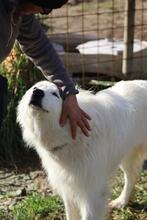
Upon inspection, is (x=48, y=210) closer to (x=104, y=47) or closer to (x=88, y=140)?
(x=88, y=140)

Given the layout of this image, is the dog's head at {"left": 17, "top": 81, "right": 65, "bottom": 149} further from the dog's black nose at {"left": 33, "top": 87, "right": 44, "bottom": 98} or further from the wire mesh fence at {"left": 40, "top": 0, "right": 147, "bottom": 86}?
the wire mesh fence at {"left": 40, "top": 0, "right": 147, "bottom": 86}

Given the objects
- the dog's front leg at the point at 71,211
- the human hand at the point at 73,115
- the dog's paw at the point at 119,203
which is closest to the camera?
the human hand at the point at 73,115

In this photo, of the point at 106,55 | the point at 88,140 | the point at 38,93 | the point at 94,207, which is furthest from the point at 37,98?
the point at 106,55

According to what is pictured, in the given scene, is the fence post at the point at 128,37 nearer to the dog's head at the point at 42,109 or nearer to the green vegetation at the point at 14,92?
the green vegetation at the point at 14,92

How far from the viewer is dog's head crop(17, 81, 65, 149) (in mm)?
3125

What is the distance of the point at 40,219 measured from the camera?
4102 mm

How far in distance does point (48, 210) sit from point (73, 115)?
119cm

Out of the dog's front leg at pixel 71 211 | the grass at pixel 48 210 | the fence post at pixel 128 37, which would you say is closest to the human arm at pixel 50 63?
the dog's front leg at pixel 71 211

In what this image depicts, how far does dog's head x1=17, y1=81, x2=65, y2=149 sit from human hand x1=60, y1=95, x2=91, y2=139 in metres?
0.04

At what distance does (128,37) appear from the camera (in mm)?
6336

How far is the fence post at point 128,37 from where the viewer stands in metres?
6.23

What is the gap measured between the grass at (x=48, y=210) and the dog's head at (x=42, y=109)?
1.01 metres

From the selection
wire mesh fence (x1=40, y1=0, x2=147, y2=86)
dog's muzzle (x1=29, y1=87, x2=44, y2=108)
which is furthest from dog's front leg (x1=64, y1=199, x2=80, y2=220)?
wire mesh fence (x1=40, y1=0, x2=147, y2=86)

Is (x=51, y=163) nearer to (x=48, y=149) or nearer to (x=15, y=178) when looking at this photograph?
(x=48, y=149)
